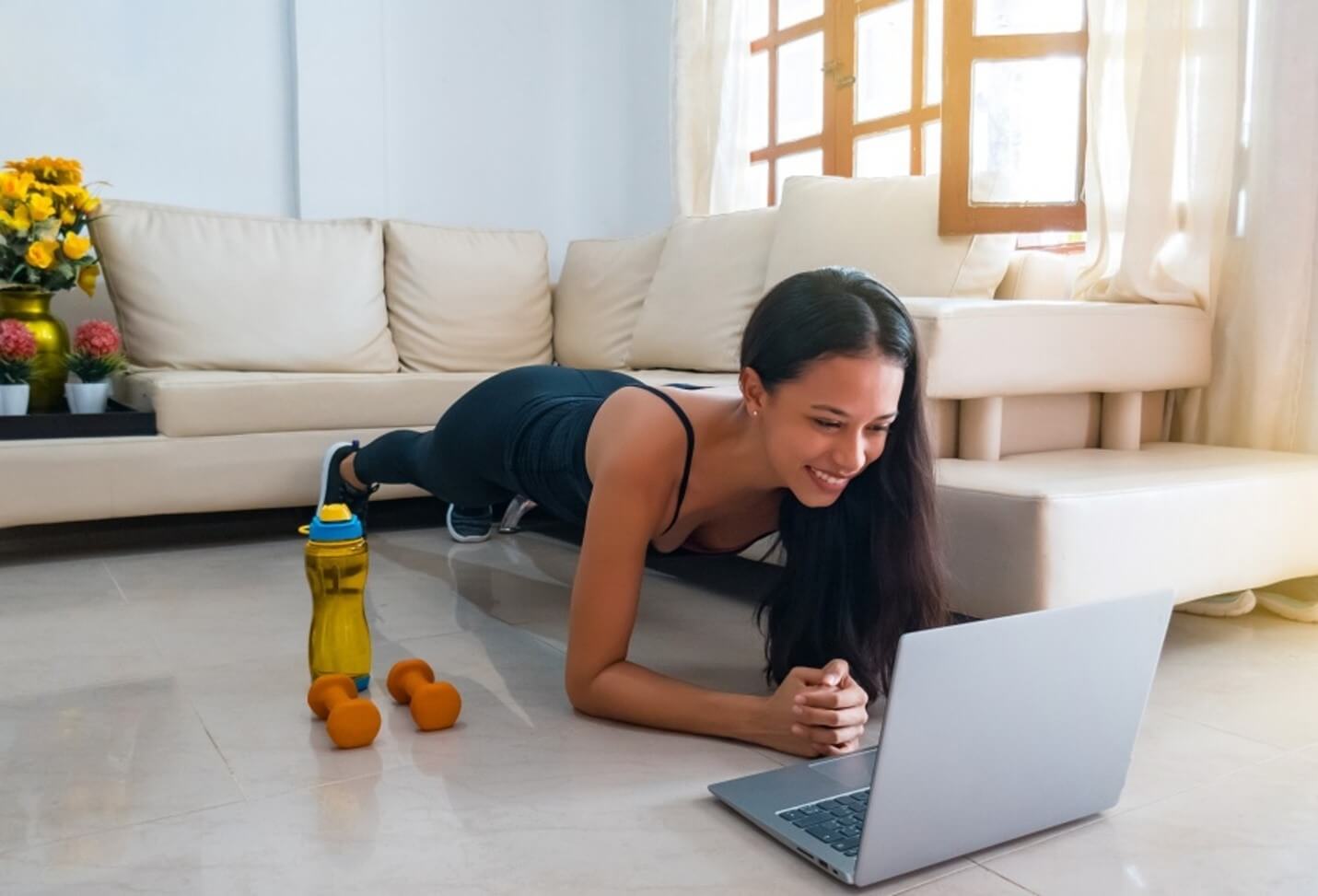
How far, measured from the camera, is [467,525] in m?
2.90

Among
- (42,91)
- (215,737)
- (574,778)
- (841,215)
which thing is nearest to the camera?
(574,778)

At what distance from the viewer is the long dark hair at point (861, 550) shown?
1350 millimetres

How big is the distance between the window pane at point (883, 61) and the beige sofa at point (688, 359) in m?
0.68

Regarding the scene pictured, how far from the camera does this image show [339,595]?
1.52 m

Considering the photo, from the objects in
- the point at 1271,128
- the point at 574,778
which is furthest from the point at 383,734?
the point at 1271,128

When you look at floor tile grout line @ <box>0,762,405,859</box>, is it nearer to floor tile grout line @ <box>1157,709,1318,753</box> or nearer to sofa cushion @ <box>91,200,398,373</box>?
floor tile grout line @ <box>1157,709,1318,753</box>

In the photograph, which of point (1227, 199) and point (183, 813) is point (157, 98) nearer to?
point (183, 813)

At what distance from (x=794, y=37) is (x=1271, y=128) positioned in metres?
2.04

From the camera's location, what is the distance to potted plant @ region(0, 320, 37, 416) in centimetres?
262

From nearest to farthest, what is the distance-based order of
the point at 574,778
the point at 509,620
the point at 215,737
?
the point at 574,778 → the point at 215,737 → the point at 509,620

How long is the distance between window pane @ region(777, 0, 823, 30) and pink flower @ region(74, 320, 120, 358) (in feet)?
8.04

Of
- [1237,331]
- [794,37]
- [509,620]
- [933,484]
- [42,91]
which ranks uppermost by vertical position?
[794,37]

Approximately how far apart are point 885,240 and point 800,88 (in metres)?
1.43

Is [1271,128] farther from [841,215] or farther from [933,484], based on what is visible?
[933,484]
